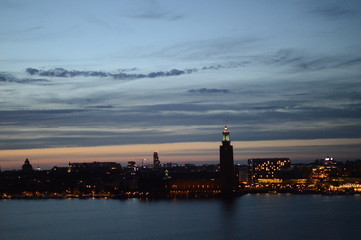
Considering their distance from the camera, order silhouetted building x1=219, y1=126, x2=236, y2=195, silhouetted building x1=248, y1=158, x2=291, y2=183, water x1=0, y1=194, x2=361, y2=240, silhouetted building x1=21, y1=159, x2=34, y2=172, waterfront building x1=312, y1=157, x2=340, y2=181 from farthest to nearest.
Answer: silhouetted building x1=21, y1=159, x2=34, y2=172
silhouetted building x1=248, y1=158, x2=291, y2=183
waterfront building x1=312, y1=157, x2=340, y2=181
silhouetted building x1=219, y1=126, x2=236, y2=195
water x1=0, y1=194, x2=361, y2=240

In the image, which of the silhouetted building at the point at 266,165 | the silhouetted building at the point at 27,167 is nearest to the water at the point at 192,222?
the silhouetted building at the point at 266,165

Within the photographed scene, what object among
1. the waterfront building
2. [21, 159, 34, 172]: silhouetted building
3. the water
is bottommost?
the water

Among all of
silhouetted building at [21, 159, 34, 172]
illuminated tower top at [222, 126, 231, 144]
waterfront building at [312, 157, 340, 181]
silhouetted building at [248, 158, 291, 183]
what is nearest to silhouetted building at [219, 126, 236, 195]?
illuminated tower top at [222, 126, 231, 144]

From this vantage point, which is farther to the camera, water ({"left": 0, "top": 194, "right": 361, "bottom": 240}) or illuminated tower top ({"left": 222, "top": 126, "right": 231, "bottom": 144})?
illuminated tower top ({"left": 222, "top": 126, "right": 231, "bottom": 144})

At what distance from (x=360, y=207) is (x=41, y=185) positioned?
132ft

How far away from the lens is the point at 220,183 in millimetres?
51281

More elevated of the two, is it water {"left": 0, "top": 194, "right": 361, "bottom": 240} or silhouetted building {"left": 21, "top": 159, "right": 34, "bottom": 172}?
silhouetted building {"left": 21, "top": 159, "right": 34, "bottom": 172}

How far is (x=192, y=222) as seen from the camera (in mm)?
30094

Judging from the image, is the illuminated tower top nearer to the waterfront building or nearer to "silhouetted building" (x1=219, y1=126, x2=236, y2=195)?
"silhouetted building" (x1=219, y1=126, x2=236, y2=195)

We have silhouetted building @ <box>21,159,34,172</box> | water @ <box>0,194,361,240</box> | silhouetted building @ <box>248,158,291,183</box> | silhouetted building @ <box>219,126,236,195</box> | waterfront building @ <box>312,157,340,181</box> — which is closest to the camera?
water @ <box>0,194,361,240</box>

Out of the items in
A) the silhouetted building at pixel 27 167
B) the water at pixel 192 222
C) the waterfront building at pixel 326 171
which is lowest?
the water at pixel 192 222

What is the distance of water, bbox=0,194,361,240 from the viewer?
1025 inches

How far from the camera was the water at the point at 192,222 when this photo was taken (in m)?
26.0

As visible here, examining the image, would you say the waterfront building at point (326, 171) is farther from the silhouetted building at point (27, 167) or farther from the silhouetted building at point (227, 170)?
the silhouetted building at point (27, 167)
